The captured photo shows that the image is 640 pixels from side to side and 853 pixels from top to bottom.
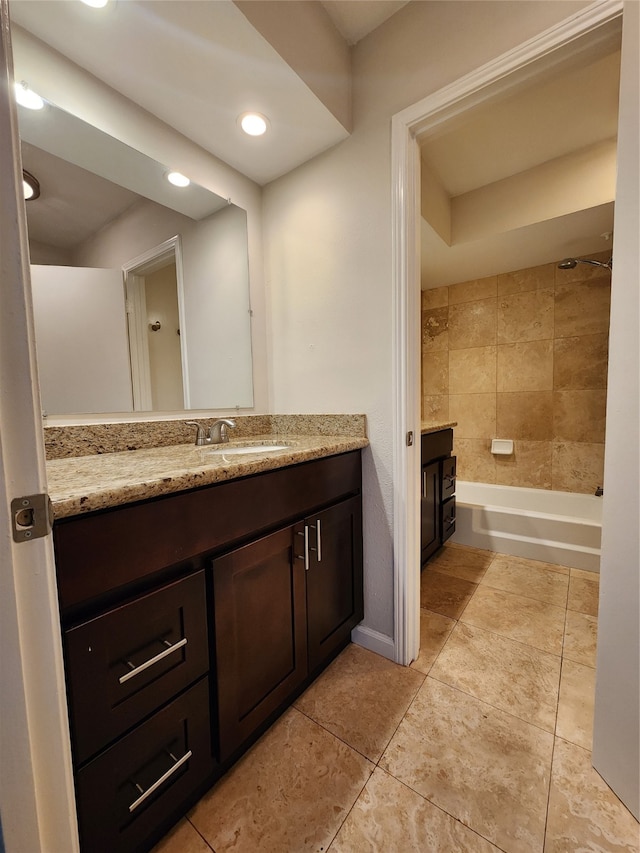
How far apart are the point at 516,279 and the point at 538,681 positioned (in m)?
2.62

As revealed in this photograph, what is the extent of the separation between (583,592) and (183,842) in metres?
1.96

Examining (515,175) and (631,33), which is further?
(515,175)

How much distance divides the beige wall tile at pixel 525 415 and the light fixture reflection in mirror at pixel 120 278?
7.08ft

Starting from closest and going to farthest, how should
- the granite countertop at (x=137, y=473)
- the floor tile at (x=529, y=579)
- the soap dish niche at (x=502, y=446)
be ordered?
the granite countertop at (x=137, y=473)
the floor tile at (x=529, y=579)
the soap dish niche at (x=502, y=446)

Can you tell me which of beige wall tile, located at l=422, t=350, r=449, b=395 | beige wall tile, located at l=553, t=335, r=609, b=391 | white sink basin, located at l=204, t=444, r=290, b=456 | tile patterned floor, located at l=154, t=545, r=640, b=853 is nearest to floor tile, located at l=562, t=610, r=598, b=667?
tile patterned floor, located at l=154, t=545, r=640, b=853

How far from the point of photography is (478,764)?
91cm

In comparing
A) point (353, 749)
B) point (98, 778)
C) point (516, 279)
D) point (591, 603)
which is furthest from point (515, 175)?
point (98, 778)

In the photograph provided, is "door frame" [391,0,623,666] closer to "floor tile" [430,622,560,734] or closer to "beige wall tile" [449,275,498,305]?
"floor tile" [430,622,560,734]

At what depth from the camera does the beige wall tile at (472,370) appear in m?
2.71

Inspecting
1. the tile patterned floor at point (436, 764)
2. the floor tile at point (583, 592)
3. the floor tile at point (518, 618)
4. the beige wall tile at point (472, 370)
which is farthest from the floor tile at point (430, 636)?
the beige wall tile at point (472, 370)

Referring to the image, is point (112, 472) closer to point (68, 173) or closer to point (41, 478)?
point (41, 478)

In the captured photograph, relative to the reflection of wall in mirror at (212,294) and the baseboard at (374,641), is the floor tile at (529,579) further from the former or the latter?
the reflection of wall in mirror at (212,294)

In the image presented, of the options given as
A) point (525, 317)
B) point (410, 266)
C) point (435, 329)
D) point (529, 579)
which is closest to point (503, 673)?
point (529, 579)

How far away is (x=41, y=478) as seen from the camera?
0.42 metres
